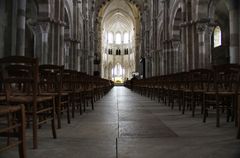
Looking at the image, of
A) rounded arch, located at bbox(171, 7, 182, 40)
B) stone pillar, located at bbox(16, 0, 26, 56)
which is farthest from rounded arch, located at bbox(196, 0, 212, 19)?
stone pillar, located at bbox(16, 0, 26, 56)

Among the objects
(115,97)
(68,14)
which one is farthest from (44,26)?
(68,14)

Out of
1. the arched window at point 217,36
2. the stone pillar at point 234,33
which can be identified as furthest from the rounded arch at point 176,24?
the stone pillar at point 234,33

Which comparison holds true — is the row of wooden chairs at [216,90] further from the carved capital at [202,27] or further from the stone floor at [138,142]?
the carved capital at [202,27]

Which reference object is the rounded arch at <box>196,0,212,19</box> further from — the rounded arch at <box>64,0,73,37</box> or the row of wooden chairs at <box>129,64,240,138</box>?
the rounded arch at <box>64,0,73,37</box>

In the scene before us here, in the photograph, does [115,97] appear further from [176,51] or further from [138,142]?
[138,142]

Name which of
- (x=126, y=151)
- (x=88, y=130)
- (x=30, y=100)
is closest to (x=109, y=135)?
(x=88, y=130)

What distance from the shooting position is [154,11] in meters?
29.7

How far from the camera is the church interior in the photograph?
10.6 feet

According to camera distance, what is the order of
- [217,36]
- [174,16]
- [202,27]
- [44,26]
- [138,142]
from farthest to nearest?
1. [217,36]
2. [174,16]
3. [202,27]
4. [44,26]
5. [138,142]

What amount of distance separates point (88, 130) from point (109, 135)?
56 centimetres

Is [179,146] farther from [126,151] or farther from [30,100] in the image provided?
[30,100]

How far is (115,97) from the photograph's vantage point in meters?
14.4

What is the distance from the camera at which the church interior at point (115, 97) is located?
3219 mm

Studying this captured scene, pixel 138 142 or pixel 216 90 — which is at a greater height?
pixel 216 90
